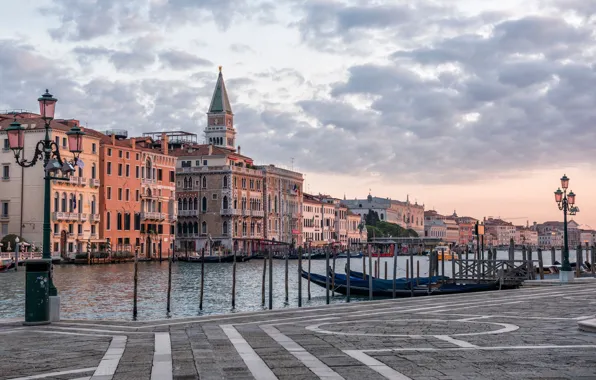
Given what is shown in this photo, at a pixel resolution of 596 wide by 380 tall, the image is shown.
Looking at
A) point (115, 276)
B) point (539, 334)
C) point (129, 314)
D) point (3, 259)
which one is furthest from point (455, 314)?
point (3, 259)

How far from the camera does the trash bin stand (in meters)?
12.4

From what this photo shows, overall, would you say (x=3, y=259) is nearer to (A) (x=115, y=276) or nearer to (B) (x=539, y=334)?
(A) (x=115, y=276)

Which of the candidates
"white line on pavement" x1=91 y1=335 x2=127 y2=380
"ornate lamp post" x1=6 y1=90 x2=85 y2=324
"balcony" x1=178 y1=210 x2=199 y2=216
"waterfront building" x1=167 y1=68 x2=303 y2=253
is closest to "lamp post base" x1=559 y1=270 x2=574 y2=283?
"ornate lamp post" x1=6 y1=90 x2=85 y2=324

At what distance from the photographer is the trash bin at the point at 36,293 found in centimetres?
1235

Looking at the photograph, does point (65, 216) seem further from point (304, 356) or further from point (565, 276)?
point (304, 356)

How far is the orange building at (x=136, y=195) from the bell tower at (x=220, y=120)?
94.5ft

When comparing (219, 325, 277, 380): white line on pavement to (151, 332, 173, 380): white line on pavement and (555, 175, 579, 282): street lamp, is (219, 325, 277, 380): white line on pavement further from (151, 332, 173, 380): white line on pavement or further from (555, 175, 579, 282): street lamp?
(555, 175, 579, 282): street lamp

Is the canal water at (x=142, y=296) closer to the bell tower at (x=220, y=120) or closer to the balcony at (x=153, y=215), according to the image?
the balcony at (x=153, y=215)

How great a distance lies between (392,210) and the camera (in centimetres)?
17875

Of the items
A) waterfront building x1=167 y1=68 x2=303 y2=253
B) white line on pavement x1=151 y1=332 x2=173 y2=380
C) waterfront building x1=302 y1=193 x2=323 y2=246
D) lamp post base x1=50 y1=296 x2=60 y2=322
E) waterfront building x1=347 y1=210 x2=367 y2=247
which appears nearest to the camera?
white line on pavement x1=151 y1=332 x2=173 y2=380

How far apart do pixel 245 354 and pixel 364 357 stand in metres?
1.25

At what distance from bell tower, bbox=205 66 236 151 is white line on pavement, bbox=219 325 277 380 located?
306 ft

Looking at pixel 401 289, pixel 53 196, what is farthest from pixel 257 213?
pixel 401 289

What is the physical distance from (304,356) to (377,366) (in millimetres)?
993
